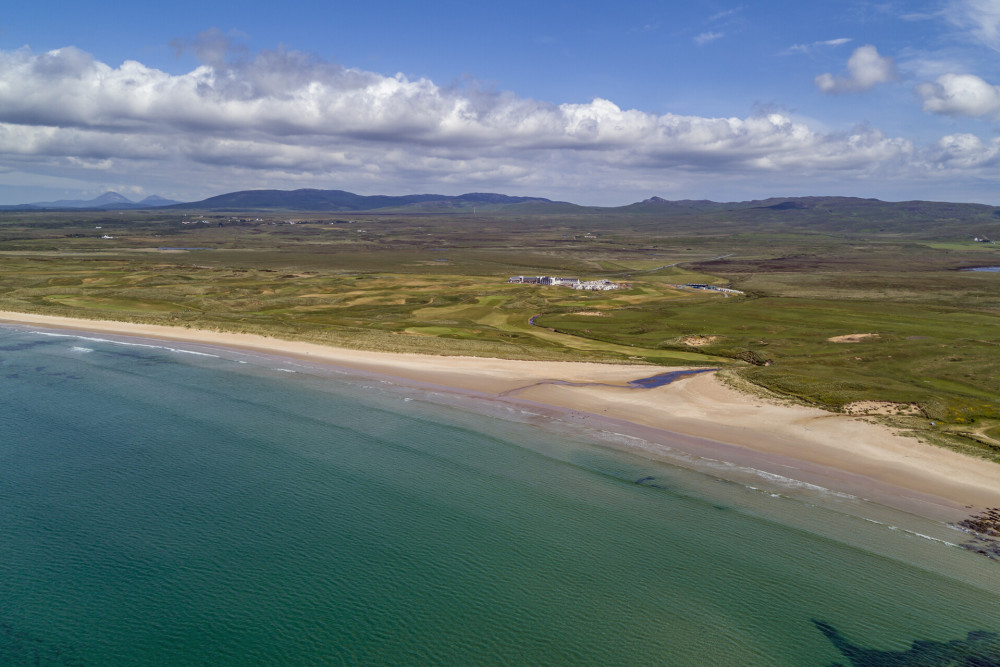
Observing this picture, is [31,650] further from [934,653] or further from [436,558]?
[934,653]

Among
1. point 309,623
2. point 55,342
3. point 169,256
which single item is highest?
point 169,256

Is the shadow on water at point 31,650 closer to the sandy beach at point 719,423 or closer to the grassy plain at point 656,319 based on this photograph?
the sandy beach at point 719,423

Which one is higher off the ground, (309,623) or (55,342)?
(55,342)

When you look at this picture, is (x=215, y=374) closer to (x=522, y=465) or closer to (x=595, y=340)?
(x=522, y=465)

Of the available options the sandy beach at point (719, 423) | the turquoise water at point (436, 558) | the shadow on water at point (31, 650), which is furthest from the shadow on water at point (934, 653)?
the shadow on water at point (31, 650)

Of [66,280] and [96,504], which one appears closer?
[96,504]

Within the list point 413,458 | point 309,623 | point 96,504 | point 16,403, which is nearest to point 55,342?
point 16,403

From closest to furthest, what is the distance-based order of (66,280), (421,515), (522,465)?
(421,515)
(522,465)
(66,280)
